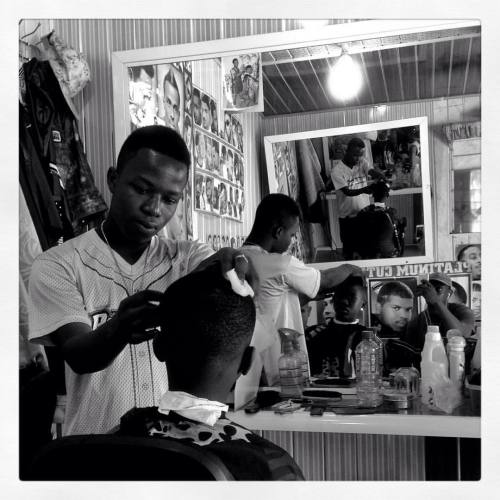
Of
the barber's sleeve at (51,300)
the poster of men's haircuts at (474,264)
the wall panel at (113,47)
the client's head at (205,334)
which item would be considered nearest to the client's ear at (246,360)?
the client's head at (205,334)

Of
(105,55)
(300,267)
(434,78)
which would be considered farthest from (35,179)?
(434,78)

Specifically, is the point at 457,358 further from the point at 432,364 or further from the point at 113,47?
the point at 113,47

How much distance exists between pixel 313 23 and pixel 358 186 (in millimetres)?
484

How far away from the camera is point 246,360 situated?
155cm

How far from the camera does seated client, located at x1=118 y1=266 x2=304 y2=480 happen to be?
1.37 m

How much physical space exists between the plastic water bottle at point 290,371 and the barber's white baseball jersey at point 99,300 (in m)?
0.34

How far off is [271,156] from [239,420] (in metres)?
0.75

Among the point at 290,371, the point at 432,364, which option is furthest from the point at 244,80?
the point at 432,364

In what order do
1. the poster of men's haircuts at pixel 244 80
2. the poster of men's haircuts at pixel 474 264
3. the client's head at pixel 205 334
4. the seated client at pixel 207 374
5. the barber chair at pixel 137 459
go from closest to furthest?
the barber chair at pixel 137 459
the seated client at pixel 207 374
the client's head at pixel 205 334
the poster of men's haircuts at pixel 474 264
the poster of men's haircuts at pixel 244 80

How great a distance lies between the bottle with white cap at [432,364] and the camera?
5.15 ft

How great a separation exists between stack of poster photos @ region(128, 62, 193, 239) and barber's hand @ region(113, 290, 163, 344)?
196 millimetres

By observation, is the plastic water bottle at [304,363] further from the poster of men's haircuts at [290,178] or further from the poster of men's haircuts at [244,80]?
the poster of men's haircuts at [244,80]

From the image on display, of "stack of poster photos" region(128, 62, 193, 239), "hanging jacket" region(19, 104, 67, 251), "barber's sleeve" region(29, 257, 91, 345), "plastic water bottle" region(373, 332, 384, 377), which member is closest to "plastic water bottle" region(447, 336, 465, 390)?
"plastic water bottle" region(373, 332, 384, 377)

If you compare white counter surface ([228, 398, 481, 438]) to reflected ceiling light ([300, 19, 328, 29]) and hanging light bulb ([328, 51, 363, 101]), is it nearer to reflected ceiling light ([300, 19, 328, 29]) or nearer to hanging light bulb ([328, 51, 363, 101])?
hanging light bulb ([328, 51, 363, 101])
